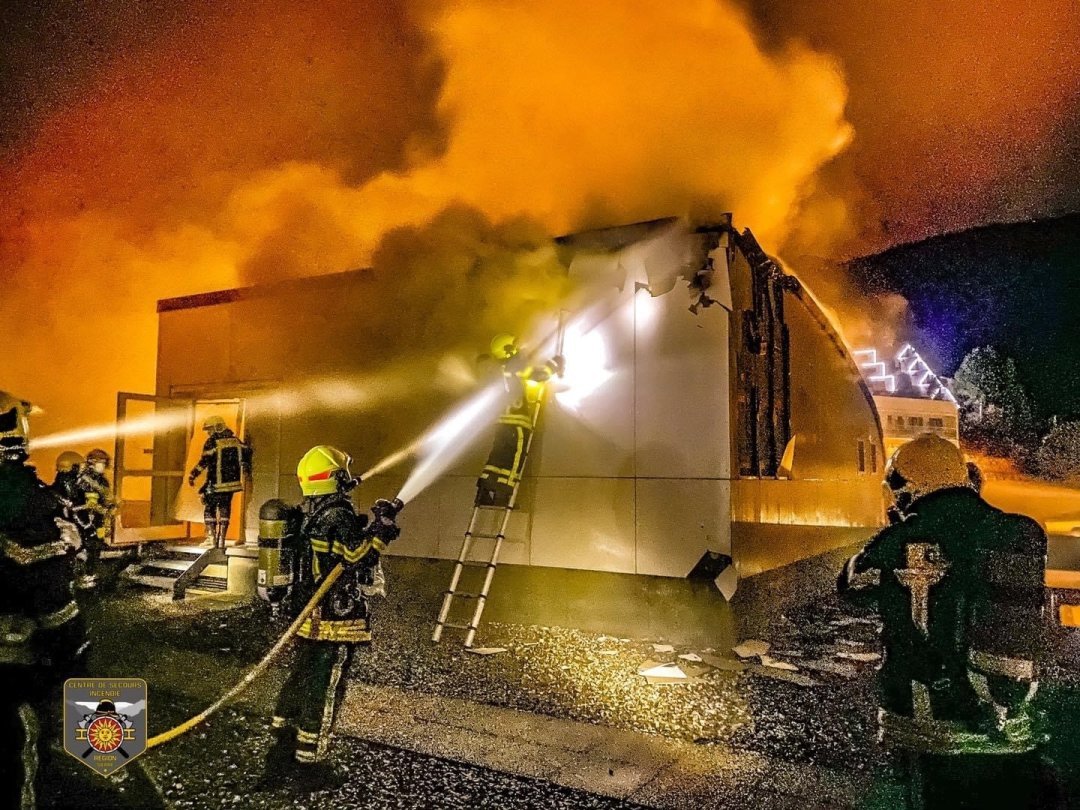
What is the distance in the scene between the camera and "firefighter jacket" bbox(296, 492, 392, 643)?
4.01 m

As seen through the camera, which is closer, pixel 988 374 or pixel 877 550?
pixel 877 550

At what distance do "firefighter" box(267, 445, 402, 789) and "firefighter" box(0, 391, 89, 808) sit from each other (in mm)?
1201

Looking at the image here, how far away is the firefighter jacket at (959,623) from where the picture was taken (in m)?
2.36

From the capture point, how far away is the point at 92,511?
9172 millimetres

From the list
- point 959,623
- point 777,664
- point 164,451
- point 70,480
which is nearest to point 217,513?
point 70,480

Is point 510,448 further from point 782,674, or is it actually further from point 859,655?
point 859,655

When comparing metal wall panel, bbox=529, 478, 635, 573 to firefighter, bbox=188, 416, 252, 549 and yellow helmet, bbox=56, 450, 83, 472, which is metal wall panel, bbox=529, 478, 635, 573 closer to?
firefighter, bbox=188, 416, 252, 549

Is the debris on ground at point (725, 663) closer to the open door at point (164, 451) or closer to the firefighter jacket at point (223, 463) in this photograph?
the firefighter jacket at point (223, 463)

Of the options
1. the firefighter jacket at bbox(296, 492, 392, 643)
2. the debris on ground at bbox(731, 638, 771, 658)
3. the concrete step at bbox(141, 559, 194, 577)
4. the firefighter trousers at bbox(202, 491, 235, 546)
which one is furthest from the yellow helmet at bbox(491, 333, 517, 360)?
the concrete step at bbox(141, 559, 194, 577)

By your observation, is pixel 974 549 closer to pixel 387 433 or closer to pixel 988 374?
pixel 387 433

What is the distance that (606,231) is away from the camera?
7402 mm

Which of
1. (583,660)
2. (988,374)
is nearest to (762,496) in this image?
(583,660)

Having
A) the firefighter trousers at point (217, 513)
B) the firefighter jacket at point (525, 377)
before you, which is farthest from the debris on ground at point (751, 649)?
the firefighter trousers at point (217, 513)

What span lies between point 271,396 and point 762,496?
6.96 meters
